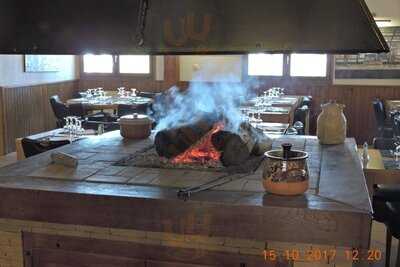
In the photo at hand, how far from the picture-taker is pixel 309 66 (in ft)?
28.3

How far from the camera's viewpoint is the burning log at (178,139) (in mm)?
2578

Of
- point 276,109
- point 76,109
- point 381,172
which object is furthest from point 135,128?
point 76,109

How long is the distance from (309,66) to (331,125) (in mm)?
5791

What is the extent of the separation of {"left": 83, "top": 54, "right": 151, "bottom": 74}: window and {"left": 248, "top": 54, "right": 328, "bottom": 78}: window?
2.10 metres

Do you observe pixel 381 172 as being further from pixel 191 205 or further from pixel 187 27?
pixel 191 205

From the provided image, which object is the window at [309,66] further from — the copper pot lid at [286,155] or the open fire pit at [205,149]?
the copper pot lid at [286,155]

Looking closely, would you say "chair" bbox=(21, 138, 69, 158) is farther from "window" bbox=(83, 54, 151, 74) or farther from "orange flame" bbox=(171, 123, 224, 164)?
"window" bbox=(83, 54, 151, 74)

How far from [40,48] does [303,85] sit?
669cm

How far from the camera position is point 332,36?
2098 mm

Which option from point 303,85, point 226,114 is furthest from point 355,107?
point 226,114

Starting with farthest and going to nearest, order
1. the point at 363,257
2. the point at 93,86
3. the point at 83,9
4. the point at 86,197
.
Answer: the point at 93,86 → the point at 83,9 → the point at 86,197 → the point at 363,257

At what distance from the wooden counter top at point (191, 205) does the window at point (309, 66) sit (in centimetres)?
637

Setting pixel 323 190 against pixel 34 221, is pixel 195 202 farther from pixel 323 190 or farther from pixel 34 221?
pixel 34 221

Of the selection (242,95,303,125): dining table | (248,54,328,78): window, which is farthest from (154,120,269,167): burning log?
(248,54,328,78): window
